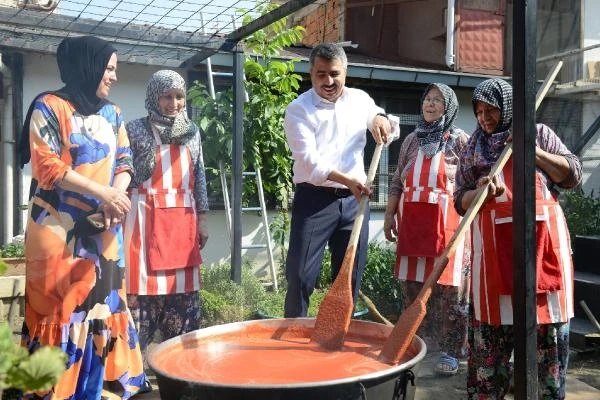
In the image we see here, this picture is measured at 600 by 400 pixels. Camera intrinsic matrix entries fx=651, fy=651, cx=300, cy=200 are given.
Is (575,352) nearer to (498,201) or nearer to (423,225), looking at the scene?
(423,225)

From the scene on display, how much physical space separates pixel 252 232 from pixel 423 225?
3.77 m

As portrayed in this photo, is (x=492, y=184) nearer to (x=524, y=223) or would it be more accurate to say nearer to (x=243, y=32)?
(x=524, y=223)

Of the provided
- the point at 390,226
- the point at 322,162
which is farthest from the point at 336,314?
the point at 390,226

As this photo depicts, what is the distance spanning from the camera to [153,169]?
3926 mm

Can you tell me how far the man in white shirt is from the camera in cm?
336

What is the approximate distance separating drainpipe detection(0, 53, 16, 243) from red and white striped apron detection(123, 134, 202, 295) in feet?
11.4

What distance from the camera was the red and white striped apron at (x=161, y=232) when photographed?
155 inches

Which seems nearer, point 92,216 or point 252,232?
point 92,216

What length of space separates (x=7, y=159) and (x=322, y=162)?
4807mm

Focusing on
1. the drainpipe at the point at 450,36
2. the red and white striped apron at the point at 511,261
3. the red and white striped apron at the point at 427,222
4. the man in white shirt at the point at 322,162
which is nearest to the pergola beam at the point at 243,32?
the man in white shirt at the point at 322,162

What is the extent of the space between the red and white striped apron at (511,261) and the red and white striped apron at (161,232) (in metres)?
1.87

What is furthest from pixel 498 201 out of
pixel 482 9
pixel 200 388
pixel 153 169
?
pixel 482 9

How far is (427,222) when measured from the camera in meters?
4.48

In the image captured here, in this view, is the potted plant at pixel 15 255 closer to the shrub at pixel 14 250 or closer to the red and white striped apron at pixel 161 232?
the shrub at pixel 14 250
